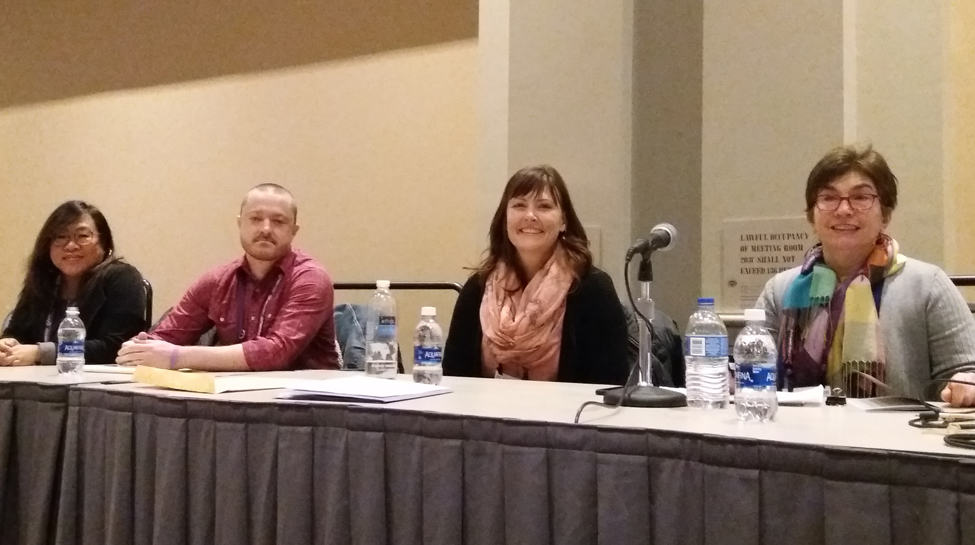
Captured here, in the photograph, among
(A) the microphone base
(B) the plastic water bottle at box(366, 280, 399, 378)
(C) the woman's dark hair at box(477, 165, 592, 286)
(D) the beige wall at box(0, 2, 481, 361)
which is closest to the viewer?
(A) the microphone base

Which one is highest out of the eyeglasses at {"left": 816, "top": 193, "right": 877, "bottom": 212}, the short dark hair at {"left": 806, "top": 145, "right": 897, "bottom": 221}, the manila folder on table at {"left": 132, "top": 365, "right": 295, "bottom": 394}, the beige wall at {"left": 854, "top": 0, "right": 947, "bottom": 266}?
the beige wall at {"left": 854, "top": 0, "right": 947, "bottom": 266}

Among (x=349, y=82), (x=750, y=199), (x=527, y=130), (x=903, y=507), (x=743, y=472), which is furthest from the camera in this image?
(x=349, y=82)

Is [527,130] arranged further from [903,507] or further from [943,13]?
[903,507]

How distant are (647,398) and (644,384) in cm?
7

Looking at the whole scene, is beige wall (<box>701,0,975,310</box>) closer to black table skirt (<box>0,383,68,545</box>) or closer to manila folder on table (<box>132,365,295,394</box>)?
manila folder on table (<box>132,365,295,394</box>)

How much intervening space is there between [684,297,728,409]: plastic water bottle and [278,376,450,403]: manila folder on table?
1.63 feet

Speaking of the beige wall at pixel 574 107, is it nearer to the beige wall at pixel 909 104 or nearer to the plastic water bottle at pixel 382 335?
the beige wall at pixel 909 104

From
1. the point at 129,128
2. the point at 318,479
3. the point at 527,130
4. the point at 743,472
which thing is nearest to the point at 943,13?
the point at 527,130

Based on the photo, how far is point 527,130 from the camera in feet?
11.2

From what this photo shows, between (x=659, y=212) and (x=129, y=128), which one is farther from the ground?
(x=129, y=128)

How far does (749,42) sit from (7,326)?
290 cm

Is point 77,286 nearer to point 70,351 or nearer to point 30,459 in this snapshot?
point 70,351

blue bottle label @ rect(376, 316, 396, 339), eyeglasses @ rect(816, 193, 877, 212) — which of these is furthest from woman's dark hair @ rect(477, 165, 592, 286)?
eyeglasses @ rect(816, 193, 877, 212)

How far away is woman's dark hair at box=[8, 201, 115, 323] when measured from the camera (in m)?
2.75
